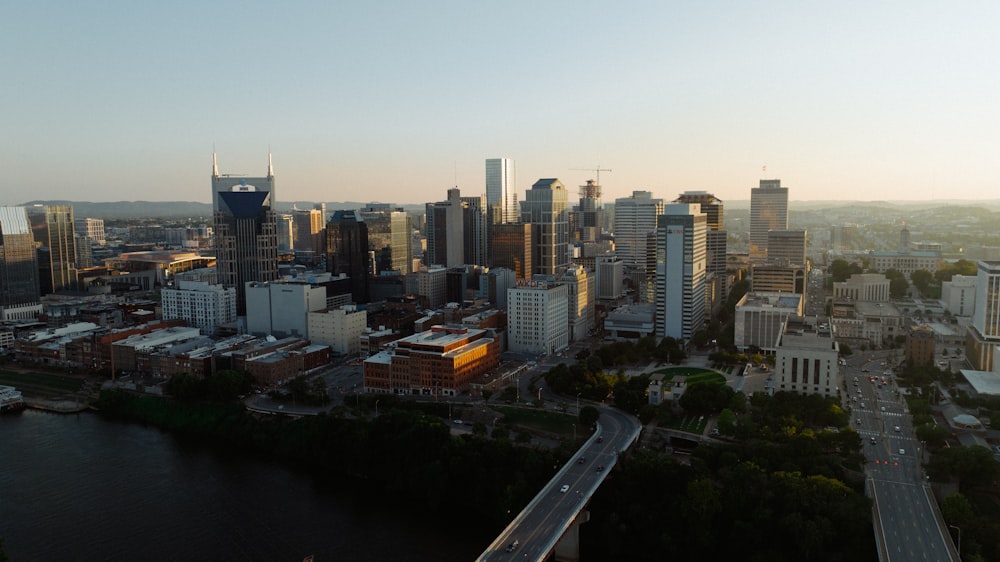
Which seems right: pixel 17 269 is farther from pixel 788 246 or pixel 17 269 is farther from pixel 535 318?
pixel 788 246

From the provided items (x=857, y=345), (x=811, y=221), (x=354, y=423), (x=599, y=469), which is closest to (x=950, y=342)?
(x=857, y=345)

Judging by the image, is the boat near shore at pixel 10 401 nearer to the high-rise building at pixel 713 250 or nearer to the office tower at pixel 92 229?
the high-rise building at pixel 713 250

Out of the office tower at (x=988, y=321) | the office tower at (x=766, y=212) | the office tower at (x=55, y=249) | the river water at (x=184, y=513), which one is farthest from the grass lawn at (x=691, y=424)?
the office tower at (x=55, y=249)

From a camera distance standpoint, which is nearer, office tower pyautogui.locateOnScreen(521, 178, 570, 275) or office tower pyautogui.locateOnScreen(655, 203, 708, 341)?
office tower pyautogui.locateOnScreen(655, 203, 708, 341)

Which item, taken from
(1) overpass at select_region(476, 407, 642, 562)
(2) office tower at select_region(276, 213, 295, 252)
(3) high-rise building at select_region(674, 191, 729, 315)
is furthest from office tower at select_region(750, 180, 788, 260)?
(2) office tower at select_region(276, 213, 295, 252)

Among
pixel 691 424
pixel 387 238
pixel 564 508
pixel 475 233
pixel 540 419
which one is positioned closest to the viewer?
pixel 564 508

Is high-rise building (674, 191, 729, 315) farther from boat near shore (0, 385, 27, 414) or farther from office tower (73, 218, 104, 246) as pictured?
office tower (73, 218, 104, 246)

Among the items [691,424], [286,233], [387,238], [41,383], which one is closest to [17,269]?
[41,383]
